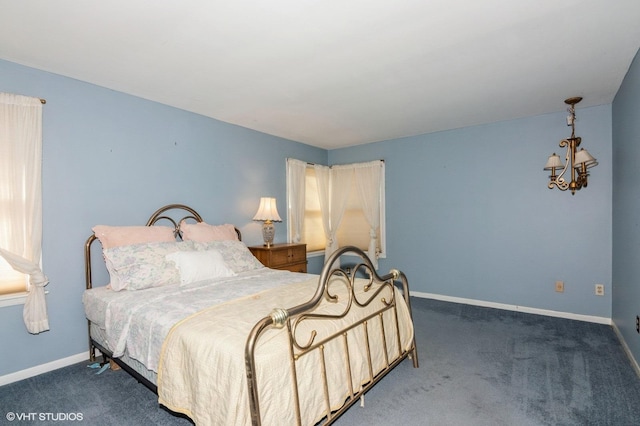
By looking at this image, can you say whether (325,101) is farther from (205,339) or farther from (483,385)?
(483,385)

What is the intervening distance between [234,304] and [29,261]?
1631 mm

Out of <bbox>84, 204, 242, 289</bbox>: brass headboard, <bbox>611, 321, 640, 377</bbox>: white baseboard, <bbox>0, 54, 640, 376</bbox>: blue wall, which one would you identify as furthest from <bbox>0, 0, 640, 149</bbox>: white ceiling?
<bbox>611, 321, 640, 377</bbox>: white baseboard

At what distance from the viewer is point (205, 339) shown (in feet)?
4.95

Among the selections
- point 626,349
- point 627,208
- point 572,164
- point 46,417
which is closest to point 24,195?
point 46,417

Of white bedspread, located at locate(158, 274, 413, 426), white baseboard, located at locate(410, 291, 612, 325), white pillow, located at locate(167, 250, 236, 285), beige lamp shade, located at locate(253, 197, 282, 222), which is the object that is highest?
beige lamp shade, located at locate(253, 197, 282, 222)

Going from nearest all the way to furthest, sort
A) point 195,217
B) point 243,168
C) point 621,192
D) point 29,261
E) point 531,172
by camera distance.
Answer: point 29,261
point 621,192
point 195,217
point 531,172
point 243,168

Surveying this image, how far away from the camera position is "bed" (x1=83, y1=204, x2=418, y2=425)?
54.7 inches

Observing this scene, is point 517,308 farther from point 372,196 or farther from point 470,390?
point 372,196

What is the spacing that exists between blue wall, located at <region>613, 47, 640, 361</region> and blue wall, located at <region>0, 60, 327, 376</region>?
381 centimetres

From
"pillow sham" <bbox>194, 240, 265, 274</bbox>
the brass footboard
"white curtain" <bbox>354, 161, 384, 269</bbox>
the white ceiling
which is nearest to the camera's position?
the brass footboard

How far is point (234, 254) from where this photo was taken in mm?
3158

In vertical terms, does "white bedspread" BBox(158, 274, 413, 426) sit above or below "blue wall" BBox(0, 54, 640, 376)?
below

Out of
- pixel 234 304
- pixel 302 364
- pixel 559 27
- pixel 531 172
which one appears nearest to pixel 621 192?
pixel 531 172

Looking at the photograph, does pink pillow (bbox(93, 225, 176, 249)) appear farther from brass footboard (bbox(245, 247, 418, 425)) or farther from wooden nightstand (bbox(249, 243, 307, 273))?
brass footboard (bbox(245, 247, 418, 425))
